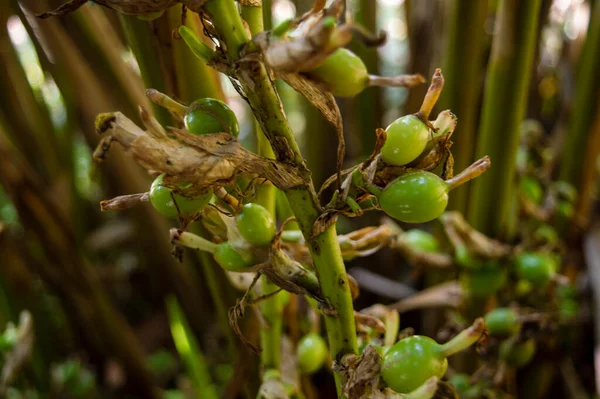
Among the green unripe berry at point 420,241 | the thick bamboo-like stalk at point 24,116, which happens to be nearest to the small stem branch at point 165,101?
the green unripe berry at point 420,241

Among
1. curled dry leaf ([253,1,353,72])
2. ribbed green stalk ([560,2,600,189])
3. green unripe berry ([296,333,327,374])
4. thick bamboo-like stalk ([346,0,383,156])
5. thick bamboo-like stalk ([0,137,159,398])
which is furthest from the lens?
thick bamboo-like stalk ([346,0,383,156])

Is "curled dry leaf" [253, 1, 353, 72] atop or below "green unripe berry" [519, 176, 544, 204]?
atop

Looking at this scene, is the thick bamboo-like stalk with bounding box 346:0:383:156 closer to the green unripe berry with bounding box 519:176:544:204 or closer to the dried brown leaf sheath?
the green unripe berry with bounding box 519:176:544:204

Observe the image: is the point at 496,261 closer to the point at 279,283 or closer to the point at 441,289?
the point at 441,289

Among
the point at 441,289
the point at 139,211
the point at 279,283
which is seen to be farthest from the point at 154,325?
the point at 279,283

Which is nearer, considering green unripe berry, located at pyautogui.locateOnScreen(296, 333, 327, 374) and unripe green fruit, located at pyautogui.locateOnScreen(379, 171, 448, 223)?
unripe green fruit, located at pyautogui.locateOnScreen(379, 171, 448, 223)

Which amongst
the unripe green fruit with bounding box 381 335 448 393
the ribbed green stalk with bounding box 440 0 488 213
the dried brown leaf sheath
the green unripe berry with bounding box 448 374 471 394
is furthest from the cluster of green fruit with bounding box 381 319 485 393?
the ribbed green stalk with bounding box 440 0 488 213
